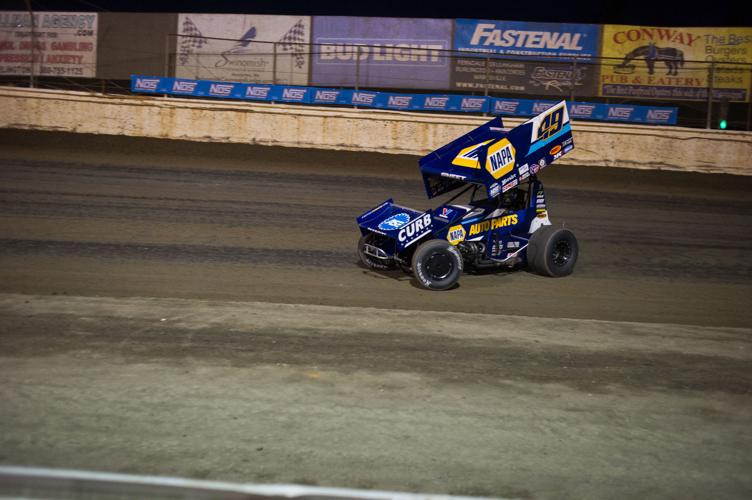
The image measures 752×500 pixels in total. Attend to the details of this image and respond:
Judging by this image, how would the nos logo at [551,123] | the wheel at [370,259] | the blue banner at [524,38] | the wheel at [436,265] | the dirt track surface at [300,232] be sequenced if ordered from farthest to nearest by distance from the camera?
1. the blue banner at [524,38]
2. the nos logo at [551,123]
3. the wheel at [370,259]
4. the wheel at [436,265]
5. the dirt track surface at [300,232]

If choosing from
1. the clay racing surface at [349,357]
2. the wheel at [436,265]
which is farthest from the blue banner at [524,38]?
the wheel at [436,265]

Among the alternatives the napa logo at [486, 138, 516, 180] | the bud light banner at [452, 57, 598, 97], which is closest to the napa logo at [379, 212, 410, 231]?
the napa logo at [486, 138, 516, 180]

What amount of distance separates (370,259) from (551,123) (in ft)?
9.27

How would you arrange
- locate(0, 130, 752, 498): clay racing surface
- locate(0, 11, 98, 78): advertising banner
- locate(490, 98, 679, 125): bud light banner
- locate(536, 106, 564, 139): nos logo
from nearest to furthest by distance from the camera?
locate(0, 130, 752, 498): clay racing surface, locate(536, 106, 564, 139): nos logo, locate(490, 98, 679, 125): bud light banner, locate(0, 11, 98, 78): advertising banner

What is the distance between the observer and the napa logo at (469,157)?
970 cm

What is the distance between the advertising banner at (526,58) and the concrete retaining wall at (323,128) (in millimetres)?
1290

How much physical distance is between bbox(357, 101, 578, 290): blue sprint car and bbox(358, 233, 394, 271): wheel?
0.04 ft

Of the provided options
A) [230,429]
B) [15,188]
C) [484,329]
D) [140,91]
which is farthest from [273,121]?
[230,429]

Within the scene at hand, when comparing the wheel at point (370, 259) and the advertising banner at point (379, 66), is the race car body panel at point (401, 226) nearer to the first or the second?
the wheel at point (370, 259)

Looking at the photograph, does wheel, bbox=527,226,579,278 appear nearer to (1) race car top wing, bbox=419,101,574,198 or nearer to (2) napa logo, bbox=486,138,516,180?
(1) race car top wing, bbox=419,101,574,198

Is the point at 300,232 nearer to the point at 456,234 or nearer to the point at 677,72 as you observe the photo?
the point at 456,234

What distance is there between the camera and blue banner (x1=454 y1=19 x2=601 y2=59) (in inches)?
932

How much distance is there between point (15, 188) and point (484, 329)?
9733 mm

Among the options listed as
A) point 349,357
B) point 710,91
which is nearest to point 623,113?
point 710,91
